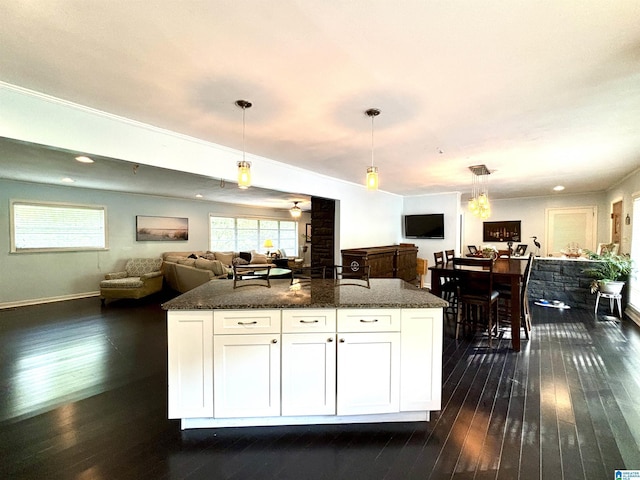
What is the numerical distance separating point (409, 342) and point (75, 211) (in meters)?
7.30

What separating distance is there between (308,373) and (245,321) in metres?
0.57

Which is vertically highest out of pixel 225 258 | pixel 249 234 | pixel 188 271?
pixel 249 234

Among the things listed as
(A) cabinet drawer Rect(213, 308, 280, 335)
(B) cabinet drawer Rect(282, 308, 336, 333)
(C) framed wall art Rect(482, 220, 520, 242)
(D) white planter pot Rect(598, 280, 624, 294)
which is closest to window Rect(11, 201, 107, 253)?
(A) cabinet drawer Rect(213, 308, 280, 335)

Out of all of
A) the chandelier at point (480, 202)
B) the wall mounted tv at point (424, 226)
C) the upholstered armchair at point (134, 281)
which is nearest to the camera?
the chandelier at point (480, 202)

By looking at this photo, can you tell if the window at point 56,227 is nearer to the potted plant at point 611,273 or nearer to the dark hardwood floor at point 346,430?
the dark hardwood floor at point 346,430

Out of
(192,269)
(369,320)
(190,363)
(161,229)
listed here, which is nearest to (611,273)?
(369,320)

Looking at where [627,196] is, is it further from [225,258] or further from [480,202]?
[225,258]

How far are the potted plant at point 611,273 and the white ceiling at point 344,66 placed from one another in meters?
2.57

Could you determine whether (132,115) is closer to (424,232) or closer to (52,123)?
(52,123)

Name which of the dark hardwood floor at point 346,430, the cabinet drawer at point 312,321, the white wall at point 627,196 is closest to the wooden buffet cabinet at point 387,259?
the dark hardwood floor at point 346,430

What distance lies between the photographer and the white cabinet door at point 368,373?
2053mm

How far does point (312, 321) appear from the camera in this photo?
204cm

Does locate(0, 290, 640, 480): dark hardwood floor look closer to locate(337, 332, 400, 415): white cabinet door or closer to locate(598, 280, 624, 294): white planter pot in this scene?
locate(337, 332, 400, 415): white cabinet door

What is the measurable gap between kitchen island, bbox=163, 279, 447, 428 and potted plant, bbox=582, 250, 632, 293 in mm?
4661
